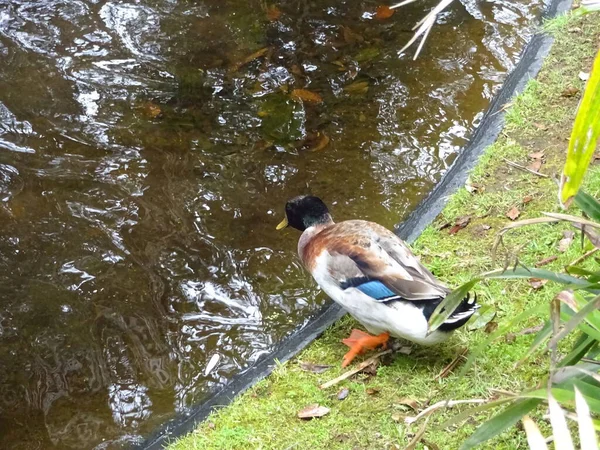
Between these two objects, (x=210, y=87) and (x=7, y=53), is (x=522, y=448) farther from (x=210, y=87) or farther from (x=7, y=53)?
(x=7, y=53)

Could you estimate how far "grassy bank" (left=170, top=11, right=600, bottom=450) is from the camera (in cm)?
297

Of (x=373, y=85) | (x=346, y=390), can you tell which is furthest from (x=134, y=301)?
(x=373, y=85)

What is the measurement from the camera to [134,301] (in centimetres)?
395

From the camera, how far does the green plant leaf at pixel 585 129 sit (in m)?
1.39

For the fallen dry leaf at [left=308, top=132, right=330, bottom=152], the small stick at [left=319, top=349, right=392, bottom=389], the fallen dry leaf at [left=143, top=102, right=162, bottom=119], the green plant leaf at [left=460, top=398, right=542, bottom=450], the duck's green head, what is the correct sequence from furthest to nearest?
1. the fallen dry leaf at [left=143, top=102, right=162, bottom=119]
2. the fallen dry leaf at [left=308, top=132, right=330, bottom=152]
3. the duck's green head
4. the small stick at [left=319, top=349, right=392, bottom=389]
5. the green plant leaf at [left=460, top=398, right=542, bottom=450]

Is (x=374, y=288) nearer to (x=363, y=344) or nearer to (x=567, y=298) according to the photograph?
(x=363, y=344)

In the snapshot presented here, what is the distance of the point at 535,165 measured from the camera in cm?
425

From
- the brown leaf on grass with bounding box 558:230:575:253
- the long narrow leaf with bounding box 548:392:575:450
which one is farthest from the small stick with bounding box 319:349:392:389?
the long narrow leaf with bounding box 548:392:575:450

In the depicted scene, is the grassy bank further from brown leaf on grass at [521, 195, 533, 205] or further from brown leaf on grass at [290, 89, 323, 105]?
brown leaf on grass at [290, 89, 323, 105]

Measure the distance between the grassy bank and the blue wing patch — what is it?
41cm

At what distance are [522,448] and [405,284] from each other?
2.49 ft

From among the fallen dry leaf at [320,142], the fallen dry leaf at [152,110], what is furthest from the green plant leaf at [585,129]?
the fallen dry leaf at [152,110]

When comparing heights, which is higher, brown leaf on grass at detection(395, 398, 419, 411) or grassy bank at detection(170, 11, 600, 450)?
grassy bank at detection(170, 11, 600, 450)

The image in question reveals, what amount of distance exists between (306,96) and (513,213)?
1978 mm
